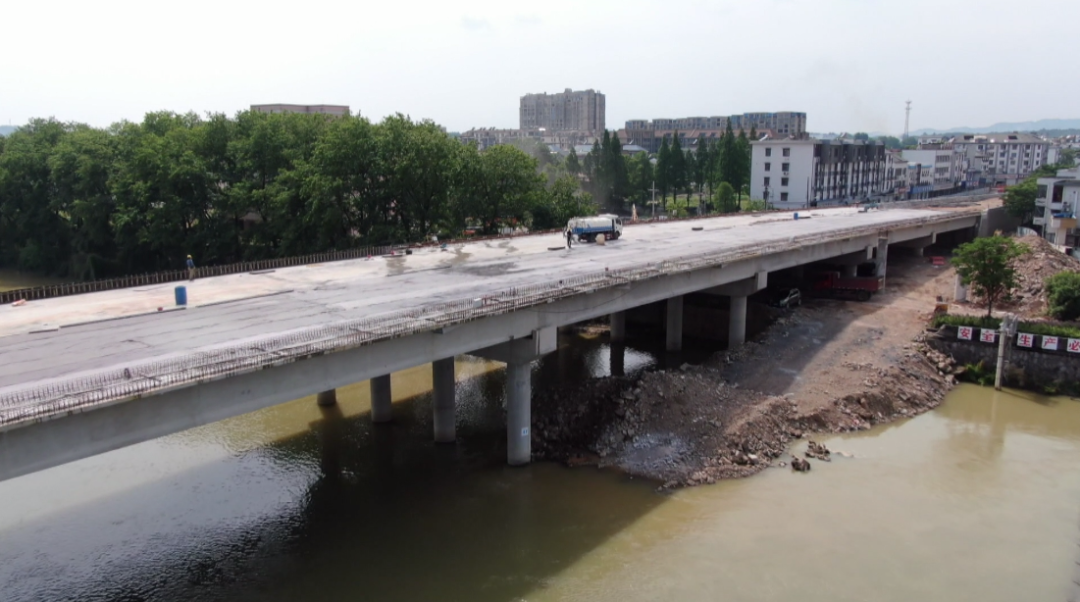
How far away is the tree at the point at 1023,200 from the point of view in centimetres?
8381

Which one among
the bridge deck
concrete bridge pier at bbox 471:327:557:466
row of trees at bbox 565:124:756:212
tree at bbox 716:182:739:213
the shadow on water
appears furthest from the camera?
row of trees at bbox 565:124:756:212

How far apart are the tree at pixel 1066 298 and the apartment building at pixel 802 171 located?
65.8 m

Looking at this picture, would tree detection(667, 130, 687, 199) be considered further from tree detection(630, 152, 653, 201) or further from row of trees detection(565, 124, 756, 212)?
tree detection(630, 152, 653, 201)

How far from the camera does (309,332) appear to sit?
842 inches

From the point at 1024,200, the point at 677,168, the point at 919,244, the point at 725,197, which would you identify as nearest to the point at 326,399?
the point at 919,244

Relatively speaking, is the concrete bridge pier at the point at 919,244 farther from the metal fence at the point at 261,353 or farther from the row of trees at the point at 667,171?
the metal fence at the point at 261,353

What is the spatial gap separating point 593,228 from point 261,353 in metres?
31.3

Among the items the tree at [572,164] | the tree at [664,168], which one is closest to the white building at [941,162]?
the tree at [664,168]

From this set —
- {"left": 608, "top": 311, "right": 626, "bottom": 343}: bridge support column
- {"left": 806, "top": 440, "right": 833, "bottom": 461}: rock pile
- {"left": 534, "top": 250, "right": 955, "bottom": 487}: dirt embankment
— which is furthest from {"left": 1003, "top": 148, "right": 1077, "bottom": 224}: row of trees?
{"left": 806, "top": 440, "right": 833, "bottom": 461}: rock pile

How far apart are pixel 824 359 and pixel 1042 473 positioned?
11.4 m

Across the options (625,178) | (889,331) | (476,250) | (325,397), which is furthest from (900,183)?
(325,397)

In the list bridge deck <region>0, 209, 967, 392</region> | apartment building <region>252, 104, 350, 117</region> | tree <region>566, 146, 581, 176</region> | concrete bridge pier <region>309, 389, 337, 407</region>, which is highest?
apartment building <region>252, 104, 350, 117</region>

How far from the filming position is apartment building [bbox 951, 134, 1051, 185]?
172m

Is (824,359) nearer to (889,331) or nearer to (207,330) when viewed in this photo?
(889,331)
